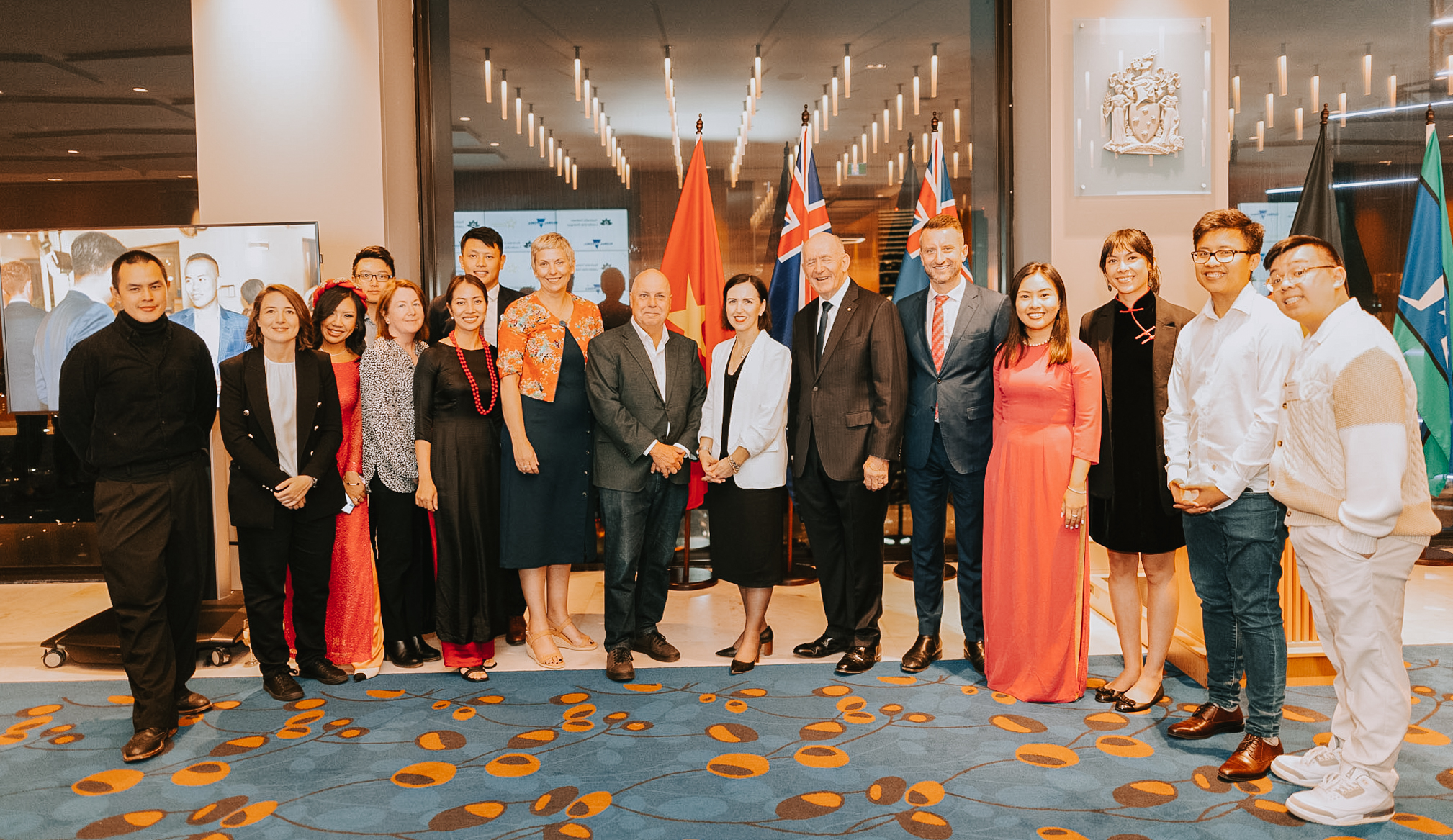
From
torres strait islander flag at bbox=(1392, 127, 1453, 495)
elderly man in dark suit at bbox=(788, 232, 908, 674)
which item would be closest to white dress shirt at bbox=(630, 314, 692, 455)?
elderly man in dark suit at bbox=(788, 232, 908, 674)

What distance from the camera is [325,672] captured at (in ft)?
11.9

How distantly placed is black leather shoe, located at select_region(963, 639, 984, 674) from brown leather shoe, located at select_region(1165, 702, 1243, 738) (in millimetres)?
809

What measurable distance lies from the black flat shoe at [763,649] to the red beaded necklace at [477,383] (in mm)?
1484

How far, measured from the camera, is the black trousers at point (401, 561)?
12.4ft

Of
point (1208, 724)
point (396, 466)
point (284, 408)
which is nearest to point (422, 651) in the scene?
point (396, 466)

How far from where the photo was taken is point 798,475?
3.75 metres

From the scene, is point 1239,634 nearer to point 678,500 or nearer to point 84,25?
point 678,500

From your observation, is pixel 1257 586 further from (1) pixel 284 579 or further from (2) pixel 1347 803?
(1) pixel 284 579

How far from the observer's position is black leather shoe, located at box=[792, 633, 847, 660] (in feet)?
12.7

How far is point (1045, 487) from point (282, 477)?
116 inches

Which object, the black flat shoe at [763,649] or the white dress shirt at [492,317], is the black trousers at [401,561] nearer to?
the white dress shirt at [492,317]

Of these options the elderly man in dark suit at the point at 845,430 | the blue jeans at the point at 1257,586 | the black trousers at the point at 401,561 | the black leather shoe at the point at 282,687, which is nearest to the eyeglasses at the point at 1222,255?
the blue jeans at the point at 1257,586

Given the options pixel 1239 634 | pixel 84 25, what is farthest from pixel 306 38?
pixel 1239 634

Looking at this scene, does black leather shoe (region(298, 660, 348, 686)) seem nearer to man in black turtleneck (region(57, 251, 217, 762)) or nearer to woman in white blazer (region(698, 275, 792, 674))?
man in black turtleneck (region(57, 251, 217, 762))
